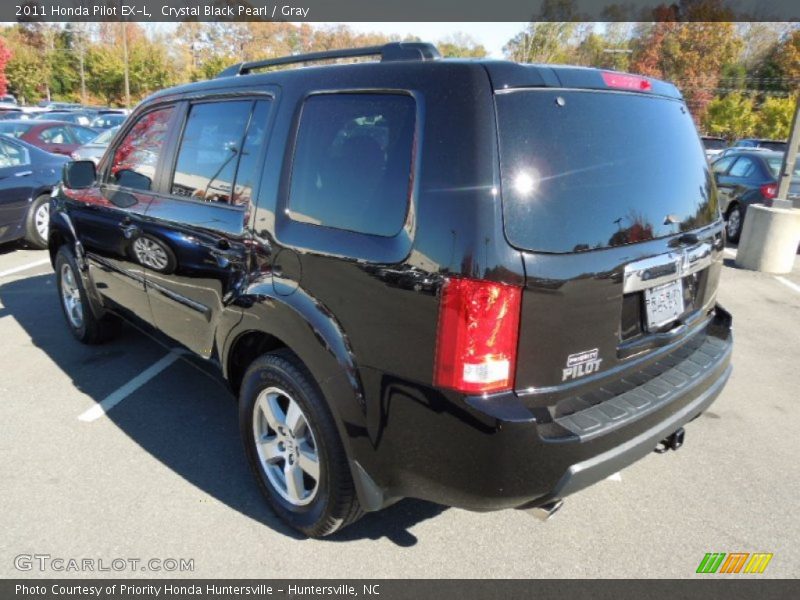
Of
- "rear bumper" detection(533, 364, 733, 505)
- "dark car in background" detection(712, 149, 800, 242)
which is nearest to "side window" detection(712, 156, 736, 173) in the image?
"dark car in background" detection(712, 149, 800, 242)

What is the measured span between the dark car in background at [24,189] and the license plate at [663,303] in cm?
763

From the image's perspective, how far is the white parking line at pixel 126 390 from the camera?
3.62 m

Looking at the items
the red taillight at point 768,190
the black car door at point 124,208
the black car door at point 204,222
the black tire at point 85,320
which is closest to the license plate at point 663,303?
the black car door at point 204,222

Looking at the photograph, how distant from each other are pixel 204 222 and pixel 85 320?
91.6 inches

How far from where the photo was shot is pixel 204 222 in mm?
2875

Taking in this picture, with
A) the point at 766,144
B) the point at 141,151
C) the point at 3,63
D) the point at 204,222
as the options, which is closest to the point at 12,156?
the point at 141,151

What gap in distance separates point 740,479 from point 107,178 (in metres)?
4.30

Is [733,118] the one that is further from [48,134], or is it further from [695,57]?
[48,134]

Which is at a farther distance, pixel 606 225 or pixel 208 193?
pixel 208 193

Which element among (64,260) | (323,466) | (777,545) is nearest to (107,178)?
(64,260)

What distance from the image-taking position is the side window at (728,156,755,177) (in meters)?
9.80

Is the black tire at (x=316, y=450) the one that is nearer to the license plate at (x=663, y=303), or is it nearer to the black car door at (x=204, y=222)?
the black car door at (x=204, y=222)
